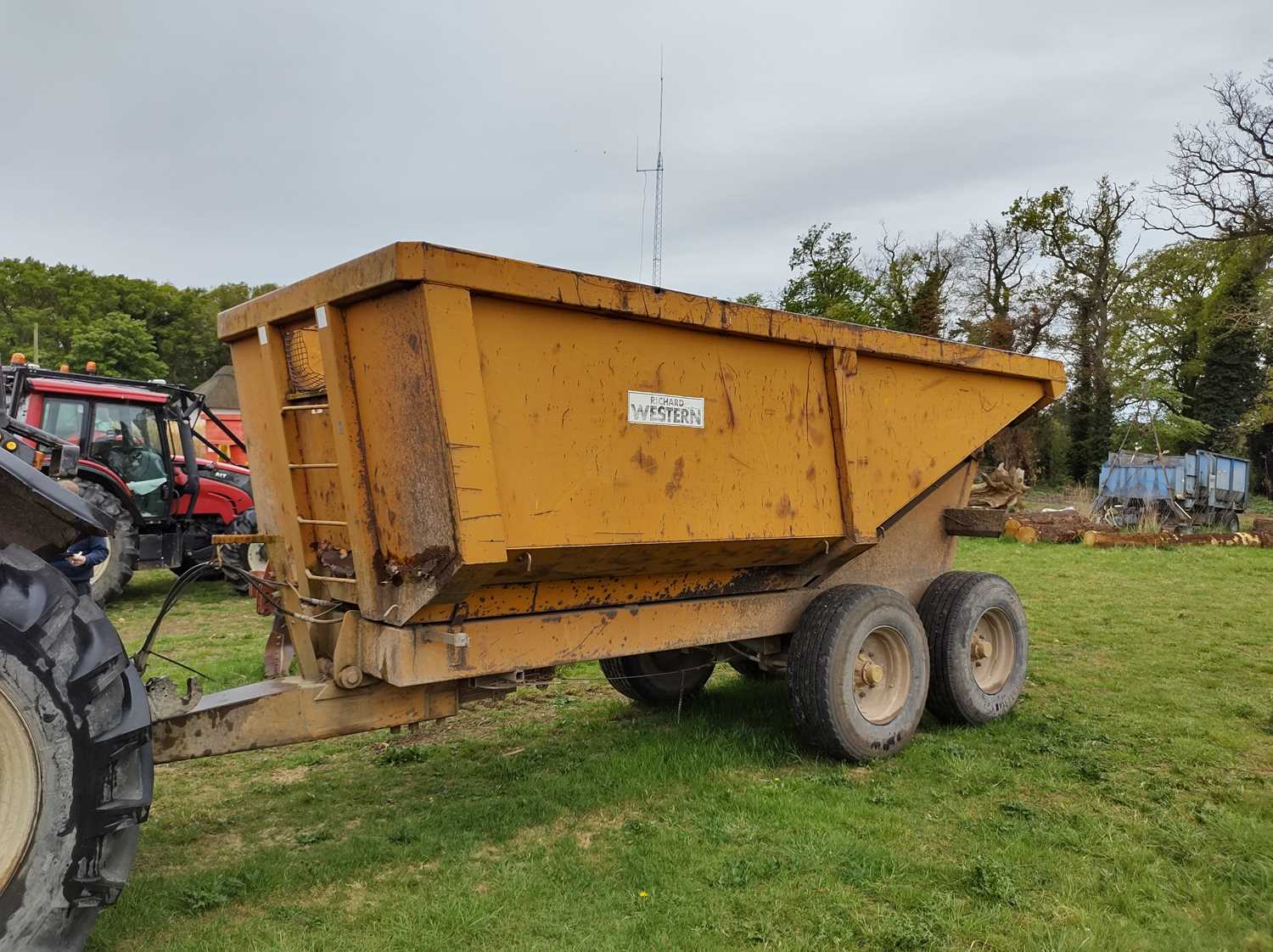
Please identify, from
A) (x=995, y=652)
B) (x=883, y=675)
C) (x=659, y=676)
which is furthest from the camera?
(x=659, y=676)

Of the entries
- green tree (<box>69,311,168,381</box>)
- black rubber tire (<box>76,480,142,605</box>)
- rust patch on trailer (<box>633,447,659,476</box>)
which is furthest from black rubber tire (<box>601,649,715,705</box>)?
green tree (<box>69,311,168,381</box>)

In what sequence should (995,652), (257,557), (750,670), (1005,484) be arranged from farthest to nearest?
(257,557)
(1005,484)
(750,670)
(995,652)

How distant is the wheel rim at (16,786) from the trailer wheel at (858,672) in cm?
333

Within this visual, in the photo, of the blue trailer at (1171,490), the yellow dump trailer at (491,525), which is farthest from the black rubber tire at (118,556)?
the blue trailer at (1171,490)

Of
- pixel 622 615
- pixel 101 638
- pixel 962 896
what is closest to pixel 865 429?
pixel 622 615

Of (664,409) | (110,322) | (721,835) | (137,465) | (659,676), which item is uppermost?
(110,322)

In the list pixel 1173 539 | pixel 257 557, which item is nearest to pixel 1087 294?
pixel 1173 539

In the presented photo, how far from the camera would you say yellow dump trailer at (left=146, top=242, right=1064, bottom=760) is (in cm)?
331

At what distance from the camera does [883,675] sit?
505 centimetres

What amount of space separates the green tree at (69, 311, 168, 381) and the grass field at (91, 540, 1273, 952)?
37.4 meters

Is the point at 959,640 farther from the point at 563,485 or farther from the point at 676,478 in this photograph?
the point at 563,485

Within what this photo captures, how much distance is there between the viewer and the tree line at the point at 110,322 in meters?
37.5

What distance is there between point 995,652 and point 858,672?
1.40 m

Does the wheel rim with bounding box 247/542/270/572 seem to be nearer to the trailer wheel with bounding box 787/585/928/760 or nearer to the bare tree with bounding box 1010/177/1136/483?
the trailer wheel with bounding box 787/585/928/760
